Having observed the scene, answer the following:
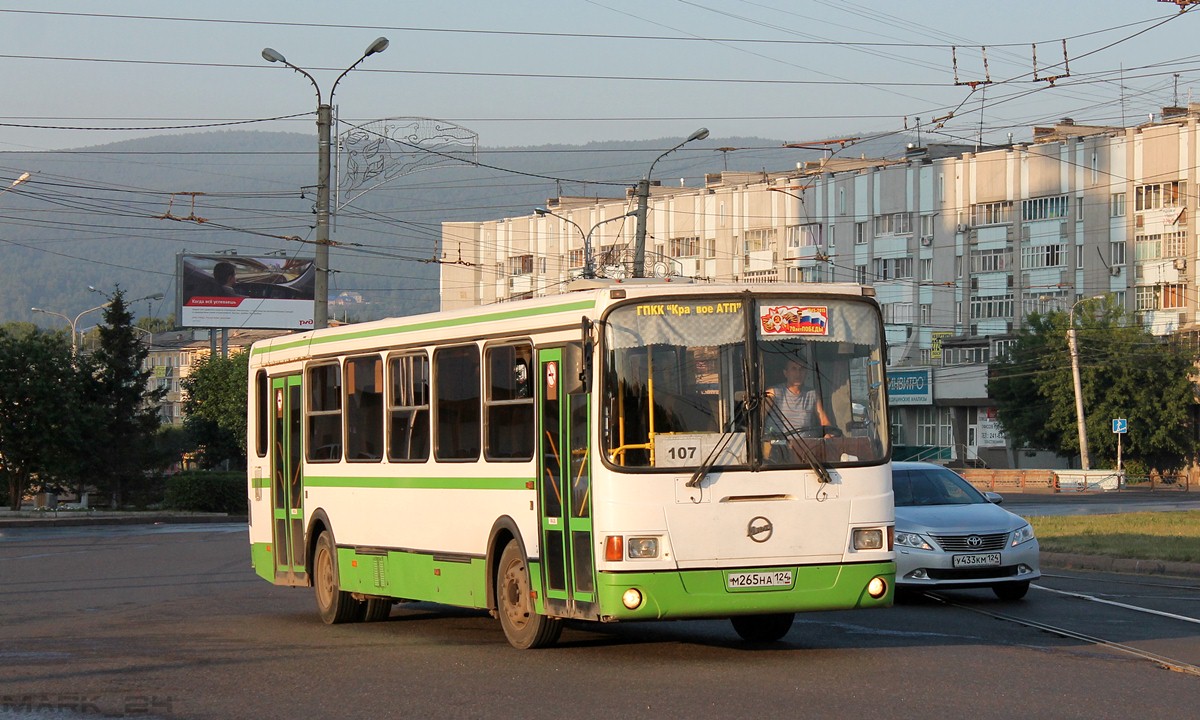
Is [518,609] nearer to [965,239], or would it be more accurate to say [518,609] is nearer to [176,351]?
[965,239]

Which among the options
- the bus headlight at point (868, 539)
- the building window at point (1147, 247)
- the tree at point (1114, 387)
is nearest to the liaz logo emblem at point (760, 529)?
the bus headlight at point (868, 539)

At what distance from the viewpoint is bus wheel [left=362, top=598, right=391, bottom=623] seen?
50.4ft

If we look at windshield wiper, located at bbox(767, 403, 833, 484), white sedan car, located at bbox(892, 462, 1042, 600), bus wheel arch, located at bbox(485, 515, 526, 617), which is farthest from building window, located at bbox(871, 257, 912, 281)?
windshield wiper, located at bbox(767, 403, 833, 484)

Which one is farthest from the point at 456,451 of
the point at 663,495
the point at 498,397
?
the point at 663,495

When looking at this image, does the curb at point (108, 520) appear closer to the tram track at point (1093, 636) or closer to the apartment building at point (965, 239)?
the tram track at point (1093, 636)

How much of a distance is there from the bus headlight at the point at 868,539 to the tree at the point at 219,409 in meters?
Answer: 66.2

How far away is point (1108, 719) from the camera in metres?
8.80

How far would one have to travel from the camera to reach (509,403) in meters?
12.4

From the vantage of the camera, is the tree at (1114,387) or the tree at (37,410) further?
the tree at (1114,387)

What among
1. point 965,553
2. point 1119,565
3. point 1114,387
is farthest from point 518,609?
point 1114,387

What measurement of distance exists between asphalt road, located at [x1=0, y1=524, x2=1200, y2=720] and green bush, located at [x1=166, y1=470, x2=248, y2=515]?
31066mm

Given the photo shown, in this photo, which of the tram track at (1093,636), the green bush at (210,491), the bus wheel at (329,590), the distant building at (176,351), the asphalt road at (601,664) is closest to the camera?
the asphalt road at (601,664)

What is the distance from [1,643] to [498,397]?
4.53 m

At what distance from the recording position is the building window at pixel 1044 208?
8200 cm
